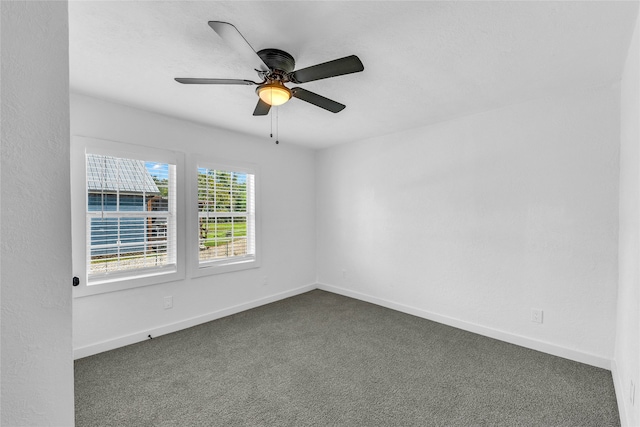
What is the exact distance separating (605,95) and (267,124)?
3.16 metres

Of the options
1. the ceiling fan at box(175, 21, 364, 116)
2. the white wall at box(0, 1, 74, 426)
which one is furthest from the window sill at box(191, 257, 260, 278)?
the white wall at box(0, 1, 74, 426)

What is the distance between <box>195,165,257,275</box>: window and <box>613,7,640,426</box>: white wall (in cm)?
355

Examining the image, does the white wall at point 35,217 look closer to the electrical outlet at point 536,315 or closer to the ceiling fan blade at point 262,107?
the ceiling fan blade at point 262,107

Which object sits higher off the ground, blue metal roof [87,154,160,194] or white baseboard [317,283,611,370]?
blue metal roof [87,154,160,194]

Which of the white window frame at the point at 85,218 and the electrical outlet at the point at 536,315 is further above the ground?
the white window frame at the point at 85,218

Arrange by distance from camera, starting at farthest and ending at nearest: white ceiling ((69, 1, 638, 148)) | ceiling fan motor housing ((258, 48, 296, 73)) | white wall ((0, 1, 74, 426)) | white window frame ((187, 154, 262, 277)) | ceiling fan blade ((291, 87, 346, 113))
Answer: white window frame ((187, 154, 262, 277)), ceiling fan blade ((291, 87, 346, 113)), ceiling fan motor housing ((258, 48, 296, 73)), white ceiling ((69, 1, 638, 148)), white wall ((0, 1, 74, 426))

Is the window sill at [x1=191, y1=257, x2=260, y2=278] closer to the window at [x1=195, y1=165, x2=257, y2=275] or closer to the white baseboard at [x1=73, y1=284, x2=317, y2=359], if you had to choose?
the window at [x1=195, y1=165, x2=257, y2=275]

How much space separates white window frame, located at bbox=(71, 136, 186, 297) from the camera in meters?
2.59

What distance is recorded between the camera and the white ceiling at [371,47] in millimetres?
1542

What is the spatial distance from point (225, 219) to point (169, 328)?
138 centimetres

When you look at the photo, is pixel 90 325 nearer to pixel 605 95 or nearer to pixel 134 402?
pixel 134 402

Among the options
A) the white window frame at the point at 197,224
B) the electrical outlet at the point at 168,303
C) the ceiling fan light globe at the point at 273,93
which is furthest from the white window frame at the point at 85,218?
the ceiling fan light globe at the point at 273,93

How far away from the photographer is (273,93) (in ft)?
6.35

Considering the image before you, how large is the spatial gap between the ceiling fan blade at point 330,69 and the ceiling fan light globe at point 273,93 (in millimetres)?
103
